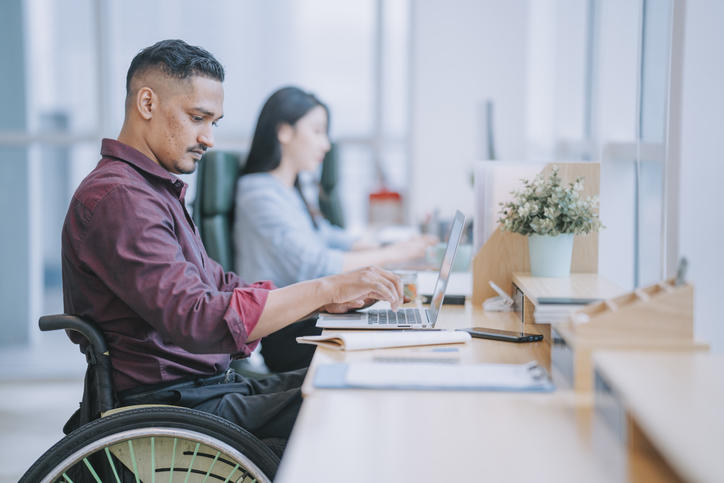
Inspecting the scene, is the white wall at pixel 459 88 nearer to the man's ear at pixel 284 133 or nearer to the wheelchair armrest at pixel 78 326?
the man's ear at pixel 284 133

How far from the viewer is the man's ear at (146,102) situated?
5.13 ft

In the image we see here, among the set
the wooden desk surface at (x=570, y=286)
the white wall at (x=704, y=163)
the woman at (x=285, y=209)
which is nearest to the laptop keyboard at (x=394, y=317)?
the wooden desk surface at (x=570, y=286)

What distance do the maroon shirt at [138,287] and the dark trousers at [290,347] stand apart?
2.38ft

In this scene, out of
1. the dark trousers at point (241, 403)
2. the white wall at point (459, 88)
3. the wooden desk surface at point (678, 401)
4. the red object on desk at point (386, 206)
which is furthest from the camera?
the red object on desk at point (386, 206)

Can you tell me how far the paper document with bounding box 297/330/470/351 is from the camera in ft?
4.95

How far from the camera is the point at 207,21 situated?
164 inches

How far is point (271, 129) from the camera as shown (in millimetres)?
2846

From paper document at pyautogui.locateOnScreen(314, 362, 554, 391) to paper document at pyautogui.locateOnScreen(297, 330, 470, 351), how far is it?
0.47 feet

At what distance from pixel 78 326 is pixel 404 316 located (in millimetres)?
773

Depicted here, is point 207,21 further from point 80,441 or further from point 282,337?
point 80,441

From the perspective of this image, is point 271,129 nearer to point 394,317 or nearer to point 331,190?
point 331,190

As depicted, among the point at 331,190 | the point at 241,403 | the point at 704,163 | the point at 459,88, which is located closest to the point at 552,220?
the point at 704,163

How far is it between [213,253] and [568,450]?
1.85m

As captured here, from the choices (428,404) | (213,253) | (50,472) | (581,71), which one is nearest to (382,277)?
(428,404)
